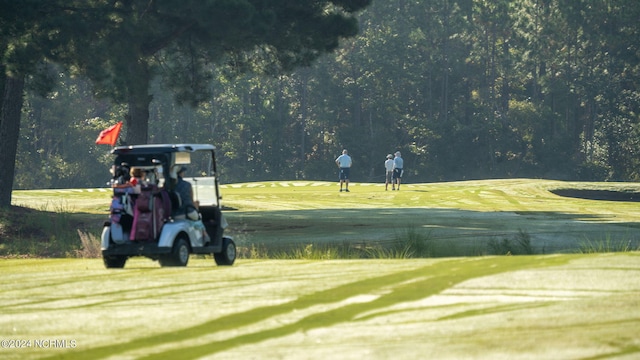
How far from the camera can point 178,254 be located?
58.0ft

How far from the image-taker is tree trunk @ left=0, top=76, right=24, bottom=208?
1367 inches

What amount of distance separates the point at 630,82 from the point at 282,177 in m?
28.5

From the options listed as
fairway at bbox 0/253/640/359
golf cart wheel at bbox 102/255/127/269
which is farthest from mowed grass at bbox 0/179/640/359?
golf cart wheel at bbox 102/255/127/269

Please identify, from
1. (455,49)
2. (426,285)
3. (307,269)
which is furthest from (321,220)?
(455,49)

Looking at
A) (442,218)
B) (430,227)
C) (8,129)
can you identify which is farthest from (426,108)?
(430,227)

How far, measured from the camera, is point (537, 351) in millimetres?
9234

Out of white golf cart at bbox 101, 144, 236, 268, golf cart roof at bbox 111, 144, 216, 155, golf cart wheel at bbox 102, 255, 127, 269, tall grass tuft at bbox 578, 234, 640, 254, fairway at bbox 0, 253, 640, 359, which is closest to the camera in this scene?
fairway at bbox 0, 253, 640, 359

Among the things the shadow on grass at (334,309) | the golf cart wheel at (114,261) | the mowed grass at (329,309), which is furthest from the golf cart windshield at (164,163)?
the shadow on grass at (334,309)

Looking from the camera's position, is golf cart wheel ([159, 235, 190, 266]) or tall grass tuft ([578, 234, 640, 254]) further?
tall grass tuft ([578, 234, 640, 254])

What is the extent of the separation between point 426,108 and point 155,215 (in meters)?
81.7

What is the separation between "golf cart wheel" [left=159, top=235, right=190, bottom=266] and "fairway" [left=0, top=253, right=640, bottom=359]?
54.8 inches

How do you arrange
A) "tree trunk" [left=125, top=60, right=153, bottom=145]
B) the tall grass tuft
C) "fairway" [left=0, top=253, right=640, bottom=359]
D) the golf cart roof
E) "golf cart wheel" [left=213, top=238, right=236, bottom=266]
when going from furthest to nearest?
"tree trunk" [left=125, top=60, right=153, bottom=145] < the tall grass tuft < "golf cart wheel" [left=213, top=238, right=236, bottom=266] < the golf cart roof < "fairway" [left=0, top=253, right=640, bottom=359]

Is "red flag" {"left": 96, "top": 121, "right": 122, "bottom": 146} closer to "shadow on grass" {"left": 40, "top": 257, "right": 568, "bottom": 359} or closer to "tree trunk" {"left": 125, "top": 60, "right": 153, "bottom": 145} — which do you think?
"tree trunk" {"left": 125, "top": 60, "right": 153, "bottom": 145}

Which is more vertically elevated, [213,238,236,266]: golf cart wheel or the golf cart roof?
the golf cart roof
